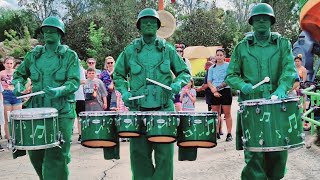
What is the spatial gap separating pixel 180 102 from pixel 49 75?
4994 mm

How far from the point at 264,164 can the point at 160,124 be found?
46.8 inches

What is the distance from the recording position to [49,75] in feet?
19.4

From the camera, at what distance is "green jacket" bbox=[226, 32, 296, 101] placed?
5.45m

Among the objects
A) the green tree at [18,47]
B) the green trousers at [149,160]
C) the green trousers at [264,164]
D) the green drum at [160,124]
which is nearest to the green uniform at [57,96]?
the green trousers at [149,160]

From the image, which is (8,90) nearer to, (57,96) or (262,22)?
(57,96)

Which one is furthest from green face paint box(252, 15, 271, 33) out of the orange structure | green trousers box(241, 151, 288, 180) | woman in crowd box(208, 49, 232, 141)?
the orange structure

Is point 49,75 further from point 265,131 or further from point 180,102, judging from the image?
point 180,102

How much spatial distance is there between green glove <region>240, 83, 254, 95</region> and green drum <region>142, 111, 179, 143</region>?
28.3 inches

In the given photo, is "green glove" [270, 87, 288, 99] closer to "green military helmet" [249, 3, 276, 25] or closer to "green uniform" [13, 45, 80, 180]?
"green military helmet" [249, 3, 276, 25]

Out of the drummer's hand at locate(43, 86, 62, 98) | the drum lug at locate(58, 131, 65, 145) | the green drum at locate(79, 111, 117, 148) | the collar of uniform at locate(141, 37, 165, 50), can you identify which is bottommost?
the drum lug at locate(58, 131, 65, 145)

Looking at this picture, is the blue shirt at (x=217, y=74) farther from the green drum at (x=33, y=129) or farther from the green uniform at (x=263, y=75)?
the green drum at (x=33, y=129)

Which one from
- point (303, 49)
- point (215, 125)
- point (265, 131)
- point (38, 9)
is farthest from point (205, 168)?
point (38, 9)

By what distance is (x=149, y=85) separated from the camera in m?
5.70

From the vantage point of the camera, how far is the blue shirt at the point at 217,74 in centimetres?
1001
